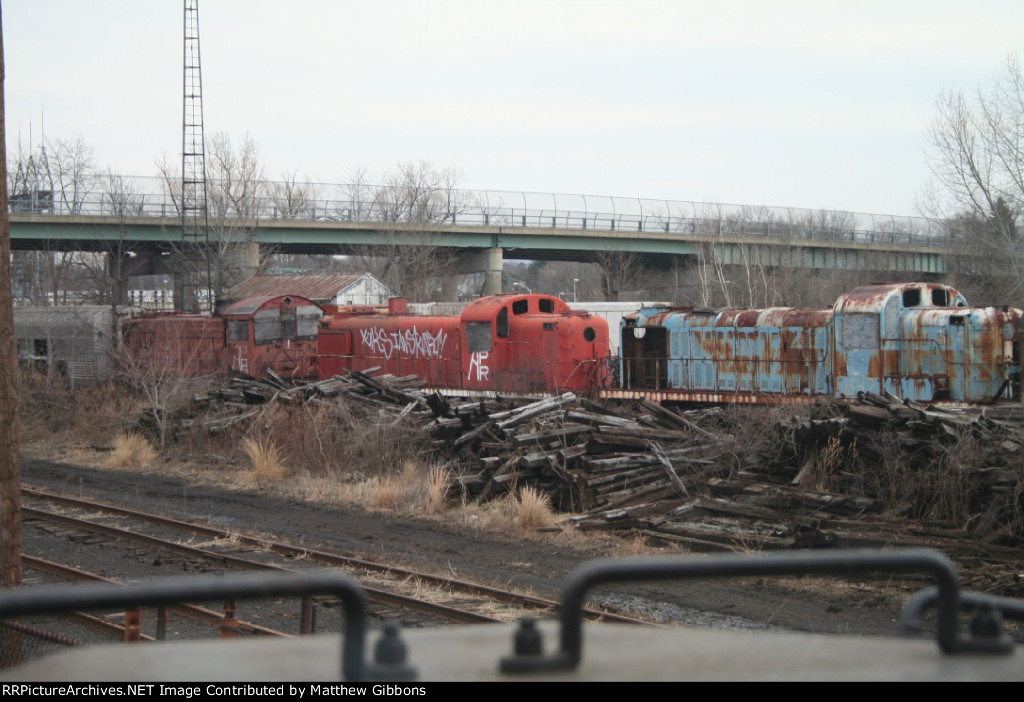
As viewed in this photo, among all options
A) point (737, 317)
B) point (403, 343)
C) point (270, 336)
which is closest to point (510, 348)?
point (403, 343)

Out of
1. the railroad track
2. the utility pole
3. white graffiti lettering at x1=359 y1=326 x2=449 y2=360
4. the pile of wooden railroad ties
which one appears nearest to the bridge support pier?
white graffiti lettering at x1=359 y1=326 x2=449 y2=360

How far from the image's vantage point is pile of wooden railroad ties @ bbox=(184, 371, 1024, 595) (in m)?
11.3

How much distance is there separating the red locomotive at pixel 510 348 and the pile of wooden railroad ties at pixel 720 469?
14.7 feet

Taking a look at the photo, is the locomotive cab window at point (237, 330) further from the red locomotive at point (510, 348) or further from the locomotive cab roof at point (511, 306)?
the locomotive cab roof at point (511, 306)

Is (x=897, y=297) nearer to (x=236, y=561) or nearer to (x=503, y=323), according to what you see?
(x=503, y=323)

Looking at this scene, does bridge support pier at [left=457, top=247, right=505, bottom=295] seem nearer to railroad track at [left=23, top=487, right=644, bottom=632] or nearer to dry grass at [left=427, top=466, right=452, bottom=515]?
railroad track at [left=23, top=487, right=644, bottom=632]

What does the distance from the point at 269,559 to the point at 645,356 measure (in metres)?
13.6

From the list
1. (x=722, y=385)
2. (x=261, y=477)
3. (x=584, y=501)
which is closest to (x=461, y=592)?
(x=584, y=501)

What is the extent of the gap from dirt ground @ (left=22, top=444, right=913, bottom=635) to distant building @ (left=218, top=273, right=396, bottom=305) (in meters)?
29.1

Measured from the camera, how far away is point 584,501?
48.1ft

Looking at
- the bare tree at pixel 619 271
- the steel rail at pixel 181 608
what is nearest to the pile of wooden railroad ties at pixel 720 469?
the steel rail at pixel 181 608

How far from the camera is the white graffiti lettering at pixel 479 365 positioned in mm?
23297

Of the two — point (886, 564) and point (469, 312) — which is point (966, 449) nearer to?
point (886, 564)

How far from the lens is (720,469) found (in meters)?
14.4
